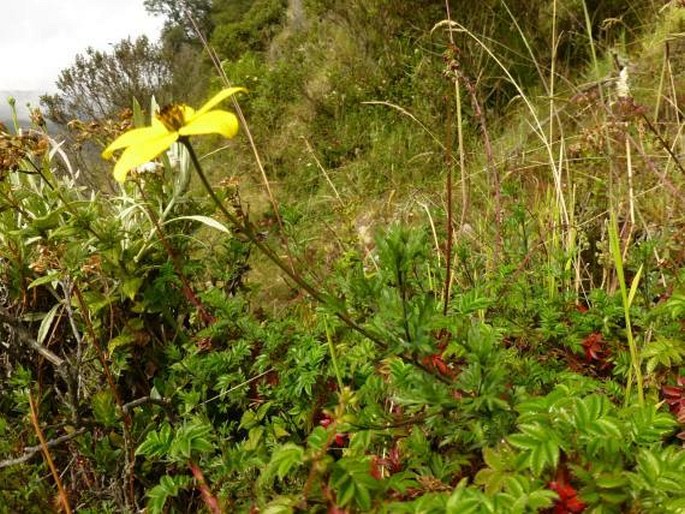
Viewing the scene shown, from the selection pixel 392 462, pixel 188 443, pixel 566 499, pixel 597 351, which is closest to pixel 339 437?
pixel 392 462

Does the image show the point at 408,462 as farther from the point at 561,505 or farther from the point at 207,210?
the point at 207,210

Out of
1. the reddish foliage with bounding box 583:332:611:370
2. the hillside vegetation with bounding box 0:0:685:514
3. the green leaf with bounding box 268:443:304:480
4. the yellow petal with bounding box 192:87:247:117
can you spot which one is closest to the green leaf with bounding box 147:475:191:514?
the hillside vegetation with bounding box 0:0:685:514

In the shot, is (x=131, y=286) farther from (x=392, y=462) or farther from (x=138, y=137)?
(x=392, y=462)

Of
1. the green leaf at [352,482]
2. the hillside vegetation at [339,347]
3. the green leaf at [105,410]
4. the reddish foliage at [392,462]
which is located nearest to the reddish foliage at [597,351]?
the hillside vegetation at [339,347]

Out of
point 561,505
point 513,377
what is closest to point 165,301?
point 513,377

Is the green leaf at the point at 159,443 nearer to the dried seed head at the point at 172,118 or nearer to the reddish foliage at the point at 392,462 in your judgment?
the reddish foliage at the point at 392,462

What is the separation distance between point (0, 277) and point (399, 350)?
117 centimetres

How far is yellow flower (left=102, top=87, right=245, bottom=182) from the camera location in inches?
23.4

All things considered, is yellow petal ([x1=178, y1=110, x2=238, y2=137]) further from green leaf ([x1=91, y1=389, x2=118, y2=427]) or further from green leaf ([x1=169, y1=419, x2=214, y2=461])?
green leaf ([x1=91, y1=389, x2=118, y2=427])

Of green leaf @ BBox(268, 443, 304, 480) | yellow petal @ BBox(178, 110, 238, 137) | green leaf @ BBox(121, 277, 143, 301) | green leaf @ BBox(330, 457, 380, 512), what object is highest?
yellow petal @ BBox(178, 110, 238, 137)

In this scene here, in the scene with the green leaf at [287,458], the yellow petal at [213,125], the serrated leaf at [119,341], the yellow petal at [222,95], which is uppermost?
the yellow petal at [222,95]

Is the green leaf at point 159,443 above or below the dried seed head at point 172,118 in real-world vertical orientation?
below

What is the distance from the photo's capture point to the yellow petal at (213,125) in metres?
0.59

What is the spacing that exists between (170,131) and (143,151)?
0.18 ft
